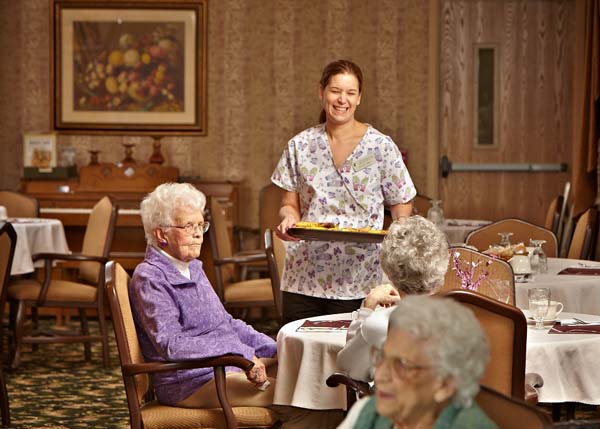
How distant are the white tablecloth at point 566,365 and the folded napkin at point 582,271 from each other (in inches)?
65.9

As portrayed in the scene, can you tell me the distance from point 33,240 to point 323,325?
3.95 meters

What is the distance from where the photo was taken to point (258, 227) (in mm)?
9078

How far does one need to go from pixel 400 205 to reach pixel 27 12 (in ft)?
18.1

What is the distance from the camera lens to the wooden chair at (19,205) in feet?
26.3

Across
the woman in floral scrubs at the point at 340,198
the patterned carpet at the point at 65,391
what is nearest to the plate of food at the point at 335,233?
the woman in floral scrubs at the point at 340,198

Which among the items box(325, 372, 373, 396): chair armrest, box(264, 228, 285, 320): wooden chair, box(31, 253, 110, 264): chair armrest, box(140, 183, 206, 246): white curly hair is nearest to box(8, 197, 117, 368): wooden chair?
box(31, 253, 110, 264): chair armrest

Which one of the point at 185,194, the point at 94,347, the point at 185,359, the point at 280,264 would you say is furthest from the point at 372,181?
the point at 94,347

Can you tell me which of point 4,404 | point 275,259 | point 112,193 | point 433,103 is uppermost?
point 433,103

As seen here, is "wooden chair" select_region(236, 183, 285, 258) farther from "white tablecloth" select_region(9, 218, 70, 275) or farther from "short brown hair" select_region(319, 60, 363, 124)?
"short brown hair" select_region(319, 60, 363, 124)

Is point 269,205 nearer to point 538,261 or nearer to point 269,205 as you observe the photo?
point 269,205

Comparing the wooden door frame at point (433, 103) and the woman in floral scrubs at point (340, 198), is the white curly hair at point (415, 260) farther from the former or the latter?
the wooden door frame at point (433, 103)

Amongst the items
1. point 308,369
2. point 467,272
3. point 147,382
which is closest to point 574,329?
point 467,272

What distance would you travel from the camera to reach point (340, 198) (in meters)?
4.42

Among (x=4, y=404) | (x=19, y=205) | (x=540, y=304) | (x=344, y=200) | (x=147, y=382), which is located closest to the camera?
(x=147, y=382)
